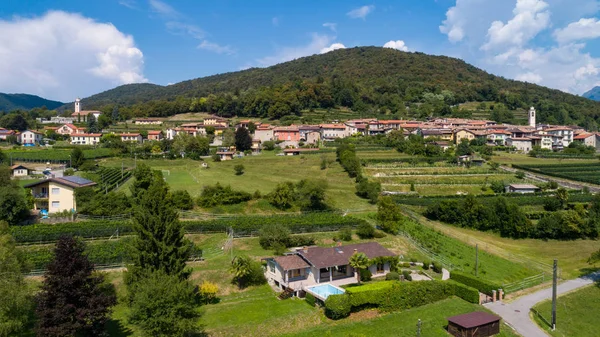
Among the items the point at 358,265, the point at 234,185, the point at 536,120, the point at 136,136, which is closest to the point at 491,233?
the point at 358,265

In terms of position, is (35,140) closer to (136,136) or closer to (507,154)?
(136,136)

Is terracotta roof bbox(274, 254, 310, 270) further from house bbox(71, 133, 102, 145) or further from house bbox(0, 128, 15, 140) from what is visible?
house bbox(0, 128, 15, 140)

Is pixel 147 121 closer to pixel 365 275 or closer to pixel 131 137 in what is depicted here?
pixel 131 137

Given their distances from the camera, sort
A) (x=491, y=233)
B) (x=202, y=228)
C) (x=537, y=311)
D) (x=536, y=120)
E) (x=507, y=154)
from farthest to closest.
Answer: (x=536, y=120), (x=507, y=154), (x=491, y=233), (x=202, y=228), (x=537, y=311)

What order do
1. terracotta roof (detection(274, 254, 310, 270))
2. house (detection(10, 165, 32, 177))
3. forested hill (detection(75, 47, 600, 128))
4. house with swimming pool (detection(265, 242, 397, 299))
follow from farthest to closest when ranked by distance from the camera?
forested hill (detection(75, 47, 600, 128)) < house (detection(10, 165, 32, 177)) < house with swimming pool (detection(265, 242, 397, 299)) < terracotta roof (detection(274, 254, 310, 270))

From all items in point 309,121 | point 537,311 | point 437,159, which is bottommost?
point 537,311

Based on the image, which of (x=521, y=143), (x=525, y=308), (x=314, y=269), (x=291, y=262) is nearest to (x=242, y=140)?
(x=291, y=262)

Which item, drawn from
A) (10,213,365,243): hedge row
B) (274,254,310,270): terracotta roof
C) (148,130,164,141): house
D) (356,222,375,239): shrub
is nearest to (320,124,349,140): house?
(148,130,164,141): house
